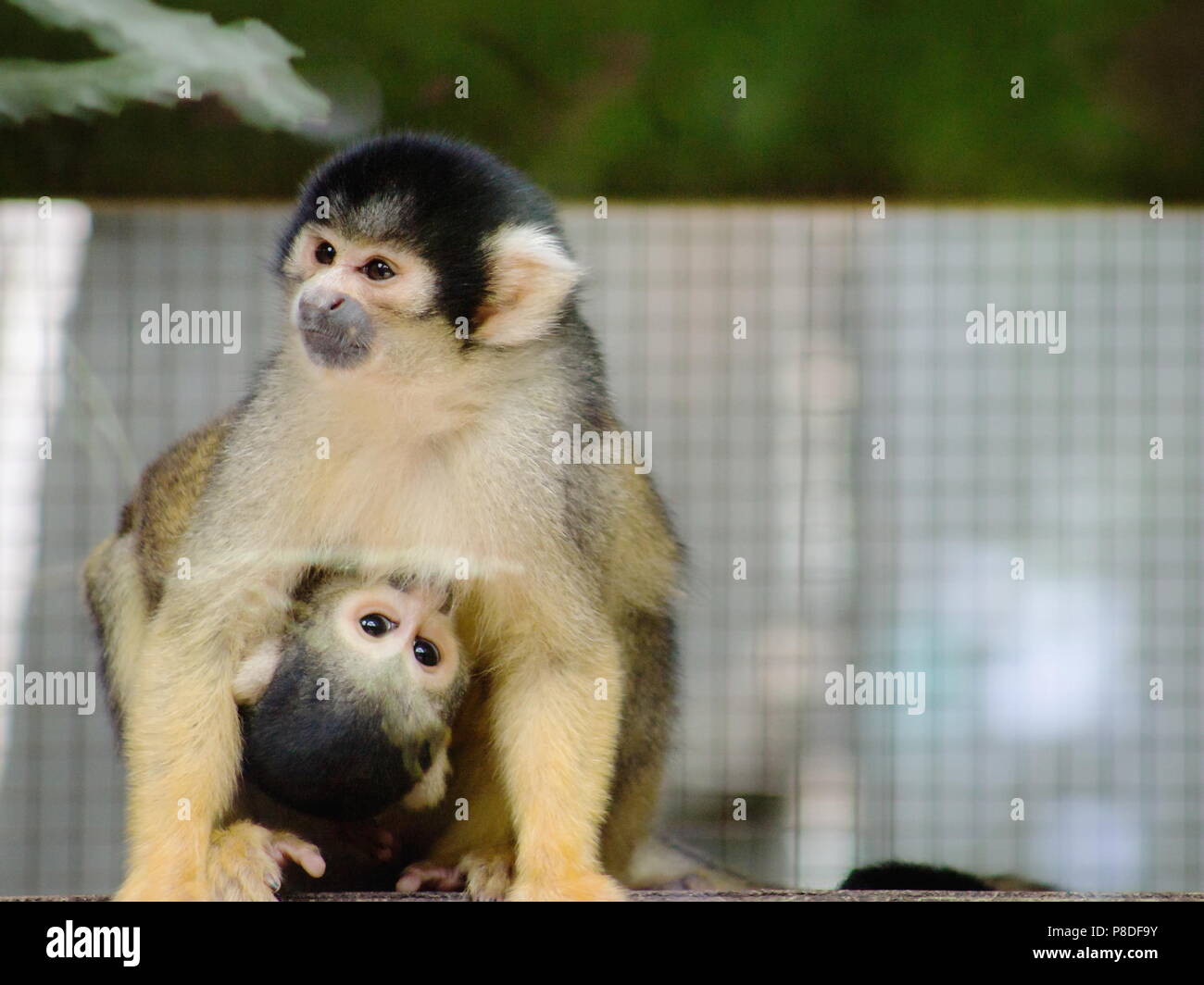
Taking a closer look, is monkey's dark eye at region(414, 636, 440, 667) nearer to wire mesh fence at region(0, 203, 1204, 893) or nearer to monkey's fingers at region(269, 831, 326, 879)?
monkey's fingers at region(269, 831, 326, 879)

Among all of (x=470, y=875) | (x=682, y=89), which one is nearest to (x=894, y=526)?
(x=682, y=89)

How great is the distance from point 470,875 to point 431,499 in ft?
2.01

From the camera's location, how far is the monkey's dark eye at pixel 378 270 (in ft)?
6.53

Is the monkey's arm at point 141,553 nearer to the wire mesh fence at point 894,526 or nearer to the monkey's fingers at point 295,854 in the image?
the wire mesh fence at point 894,526

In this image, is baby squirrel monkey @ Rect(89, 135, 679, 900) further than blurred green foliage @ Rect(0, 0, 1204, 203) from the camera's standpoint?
No

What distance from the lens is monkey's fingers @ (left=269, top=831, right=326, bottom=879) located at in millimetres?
2025

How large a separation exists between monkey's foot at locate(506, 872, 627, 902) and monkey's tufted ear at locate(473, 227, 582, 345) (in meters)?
0.83

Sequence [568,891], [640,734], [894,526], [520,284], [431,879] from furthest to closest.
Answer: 1. [894,526]
2. [640,734]
3. [431,879]
4. [520,284]
5. [568,891]

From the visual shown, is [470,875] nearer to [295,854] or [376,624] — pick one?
[295,854]

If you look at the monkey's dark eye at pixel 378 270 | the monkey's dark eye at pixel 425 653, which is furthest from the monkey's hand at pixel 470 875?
the monkey's dark eye at pixel 378 270

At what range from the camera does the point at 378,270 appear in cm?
199

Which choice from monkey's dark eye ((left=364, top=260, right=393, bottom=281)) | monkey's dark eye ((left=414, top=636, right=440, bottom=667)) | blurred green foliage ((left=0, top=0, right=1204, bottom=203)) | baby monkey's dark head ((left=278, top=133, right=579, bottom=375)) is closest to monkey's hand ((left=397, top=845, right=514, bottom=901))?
monkey's dark eye ((left=414, top=636, right=440, bottom=667))
